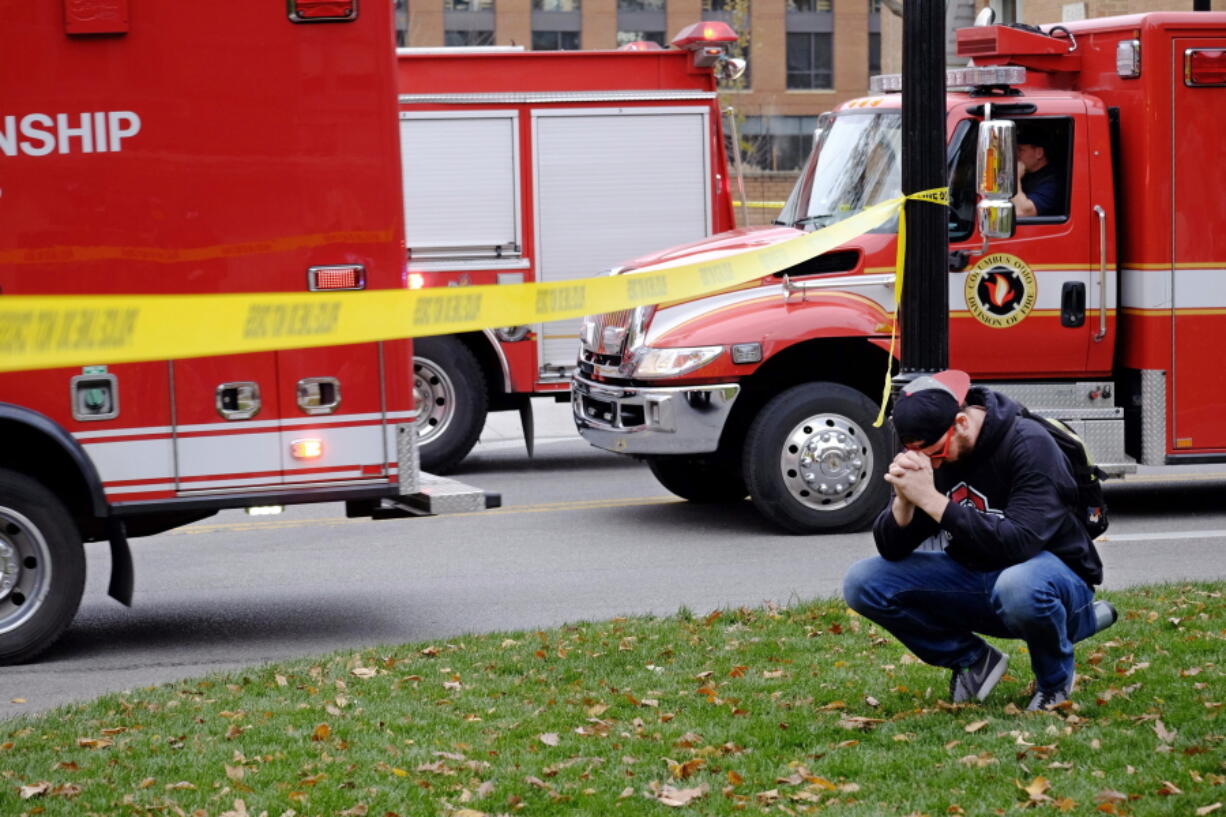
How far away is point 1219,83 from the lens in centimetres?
1024

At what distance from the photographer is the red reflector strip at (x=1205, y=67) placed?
1022 centimetres

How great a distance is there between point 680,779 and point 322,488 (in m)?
3.14

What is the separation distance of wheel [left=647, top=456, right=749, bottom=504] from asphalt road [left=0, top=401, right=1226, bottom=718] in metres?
0.14

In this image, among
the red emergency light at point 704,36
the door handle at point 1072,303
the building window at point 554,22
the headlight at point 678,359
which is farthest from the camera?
the building window at point 554,22

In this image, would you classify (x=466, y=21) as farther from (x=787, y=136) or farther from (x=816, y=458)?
(x=816, y=458)

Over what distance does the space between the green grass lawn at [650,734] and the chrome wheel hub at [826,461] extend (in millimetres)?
2838

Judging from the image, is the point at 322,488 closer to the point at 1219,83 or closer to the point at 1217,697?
the point at 1217,697

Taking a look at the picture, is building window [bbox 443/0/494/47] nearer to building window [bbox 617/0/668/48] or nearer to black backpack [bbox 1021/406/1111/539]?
building window [bbox 617/0/668/48]

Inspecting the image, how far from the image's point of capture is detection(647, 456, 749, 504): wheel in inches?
460

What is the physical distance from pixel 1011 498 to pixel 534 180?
8.34 metres

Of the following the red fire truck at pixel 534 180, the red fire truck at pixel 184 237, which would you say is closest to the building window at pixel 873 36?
the red fire truck at pixel 534 180

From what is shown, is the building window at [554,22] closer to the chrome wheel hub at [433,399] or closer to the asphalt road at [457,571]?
the chrome wheel hub at [433,399]

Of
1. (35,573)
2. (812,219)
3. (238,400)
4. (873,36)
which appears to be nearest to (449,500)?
(238,400)

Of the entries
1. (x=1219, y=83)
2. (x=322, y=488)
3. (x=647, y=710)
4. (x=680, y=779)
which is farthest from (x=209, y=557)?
(x=1219, y=83)
